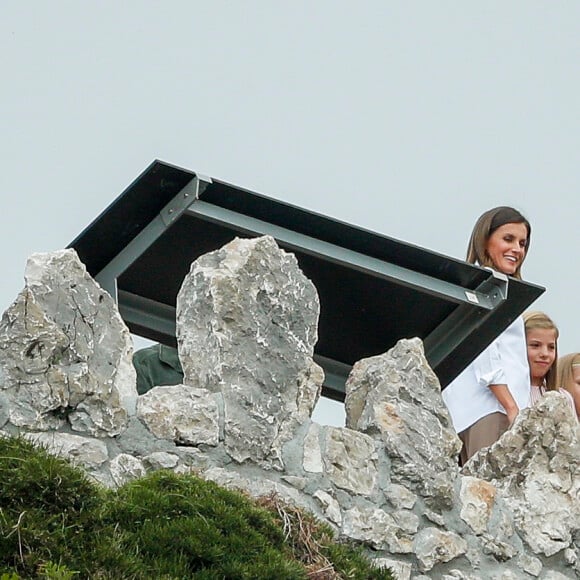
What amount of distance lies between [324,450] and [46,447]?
132cm

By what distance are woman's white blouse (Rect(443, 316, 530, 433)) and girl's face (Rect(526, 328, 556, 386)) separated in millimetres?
241

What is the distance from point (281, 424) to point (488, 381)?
1885mm

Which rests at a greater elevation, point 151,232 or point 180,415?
point 151,232

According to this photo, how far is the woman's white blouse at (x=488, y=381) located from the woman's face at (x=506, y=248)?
15.5 inches

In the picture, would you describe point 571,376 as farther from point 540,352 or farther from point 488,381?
point 488,381

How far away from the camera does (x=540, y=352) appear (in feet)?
29.3

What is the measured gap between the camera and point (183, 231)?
7.98m

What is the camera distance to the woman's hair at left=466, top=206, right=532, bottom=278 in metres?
8.93

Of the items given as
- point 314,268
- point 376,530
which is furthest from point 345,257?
point 376,530

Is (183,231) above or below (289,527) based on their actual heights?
above

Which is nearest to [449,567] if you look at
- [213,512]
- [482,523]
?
[482,523]

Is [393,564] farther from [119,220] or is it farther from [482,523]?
[119,220]

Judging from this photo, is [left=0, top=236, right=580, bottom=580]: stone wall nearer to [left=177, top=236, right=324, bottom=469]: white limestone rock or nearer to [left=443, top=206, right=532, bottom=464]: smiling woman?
[left=177, top=236, right=324, bottom=469]: white limestone rock

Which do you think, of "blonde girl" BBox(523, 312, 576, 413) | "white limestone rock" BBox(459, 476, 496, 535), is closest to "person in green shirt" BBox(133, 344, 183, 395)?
"white limestone rock" BBox(459, 476, 496, 535)
